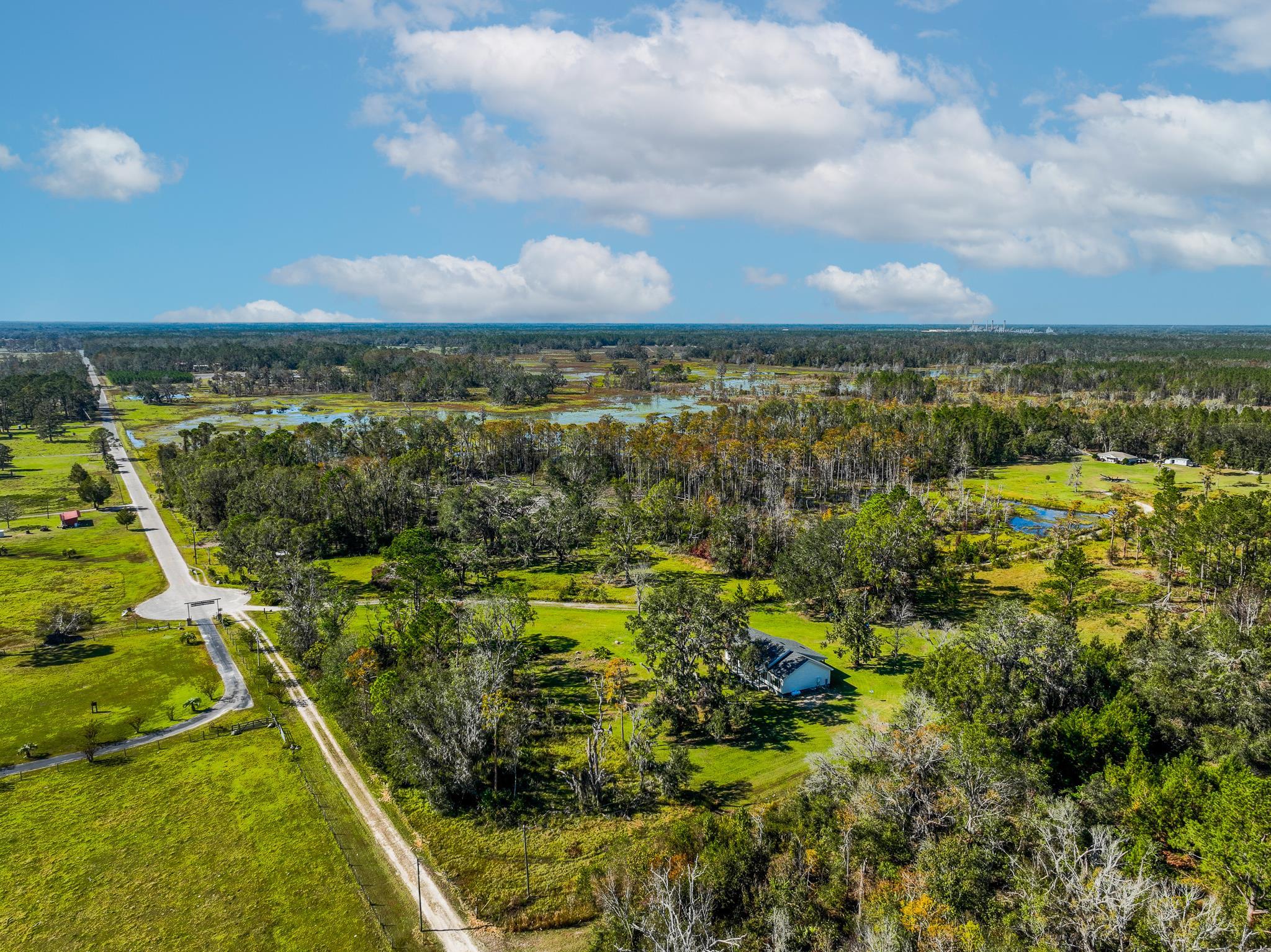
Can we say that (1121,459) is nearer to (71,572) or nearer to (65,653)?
(65,653)

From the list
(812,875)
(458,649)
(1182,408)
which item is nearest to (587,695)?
(458,649)

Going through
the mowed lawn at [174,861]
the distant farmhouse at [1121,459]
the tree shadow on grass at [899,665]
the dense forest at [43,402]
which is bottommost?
A: the mowed lawn at [174,861]

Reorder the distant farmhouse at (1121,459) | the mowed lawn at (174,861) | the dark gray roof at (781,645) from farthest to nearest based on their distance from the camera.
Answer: the distant farmhouse at (1121,459) < the dark gray roof at (781,645) < the mowed lawn at (174,861)

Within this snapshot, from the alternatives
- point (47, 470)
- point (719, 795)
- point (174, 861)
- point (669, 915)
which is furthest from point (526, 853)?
point (47, 470)

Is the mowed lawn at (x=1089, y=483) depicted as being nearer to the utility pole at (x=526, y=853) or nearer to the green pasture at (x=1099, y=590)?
the green pasture at (x=1099, y=590)

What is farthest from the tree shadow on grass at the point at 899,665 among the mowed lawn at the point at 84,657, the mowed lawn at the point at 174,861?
the mowed lawn at the point at 84,657

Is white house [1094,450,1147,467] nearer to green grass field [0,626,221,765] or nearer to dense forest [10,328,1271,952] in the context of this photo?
dense forest [10,328,1271,952]

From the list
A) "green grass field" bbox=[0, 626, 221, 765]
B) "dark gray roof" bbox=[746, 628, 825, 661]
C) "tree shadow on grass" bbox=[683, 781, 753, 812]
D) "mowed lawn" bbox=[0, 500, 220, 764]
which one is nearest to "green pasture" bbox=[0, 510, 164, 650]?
"mowed lawn" bbox=[0, 500, 220, 764]

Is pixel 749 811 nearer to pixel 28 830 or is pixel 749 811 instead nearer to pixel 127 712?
pixel 28 830
